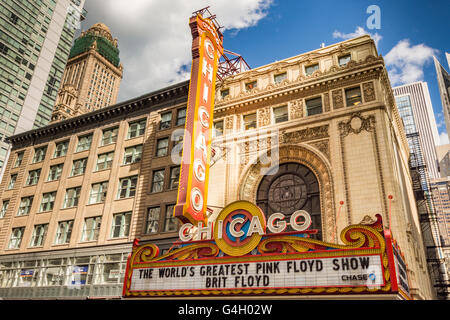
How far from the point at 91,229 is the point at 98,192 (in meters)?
3.51

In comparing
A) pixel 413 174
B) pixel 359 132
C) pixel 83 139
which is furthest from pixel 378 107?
pixel 83 139

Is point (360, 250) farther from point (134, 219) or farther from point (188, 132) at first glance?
point (134, 219)

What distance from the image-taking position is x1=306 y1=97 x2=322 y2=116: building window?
24.7m

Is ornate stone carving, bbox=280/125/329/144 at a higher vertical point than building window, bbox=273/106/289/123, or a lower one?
lower

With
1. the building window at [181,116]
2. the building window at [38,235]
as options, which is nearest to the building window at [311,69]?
the building window at [181,116]

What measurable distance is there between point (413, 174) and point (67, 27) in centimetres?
7610

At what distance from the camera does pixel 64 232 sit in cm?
3281

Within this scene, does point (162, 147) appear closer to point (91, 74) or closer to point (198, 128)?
point (198, 128)

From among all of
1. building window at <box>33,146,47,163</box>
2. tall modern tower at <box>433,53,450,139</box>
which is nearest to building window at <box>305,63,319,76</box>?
building window at <box>33,146,47,163</box>

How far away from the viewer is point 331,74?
24.5 m

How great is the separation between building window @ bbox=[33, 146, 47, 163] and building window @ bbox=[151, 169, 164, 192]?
56.6ft

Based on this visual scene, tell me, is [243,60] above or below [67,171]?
above

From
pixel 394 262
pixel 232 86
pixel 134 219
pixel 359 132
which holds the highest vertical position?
pixel 232 86

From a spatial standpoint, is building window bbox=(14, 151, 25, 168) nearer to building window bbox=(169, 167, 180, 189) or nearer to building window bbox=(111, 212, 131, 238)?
building window bbox=(111, 212, 131, 238)
